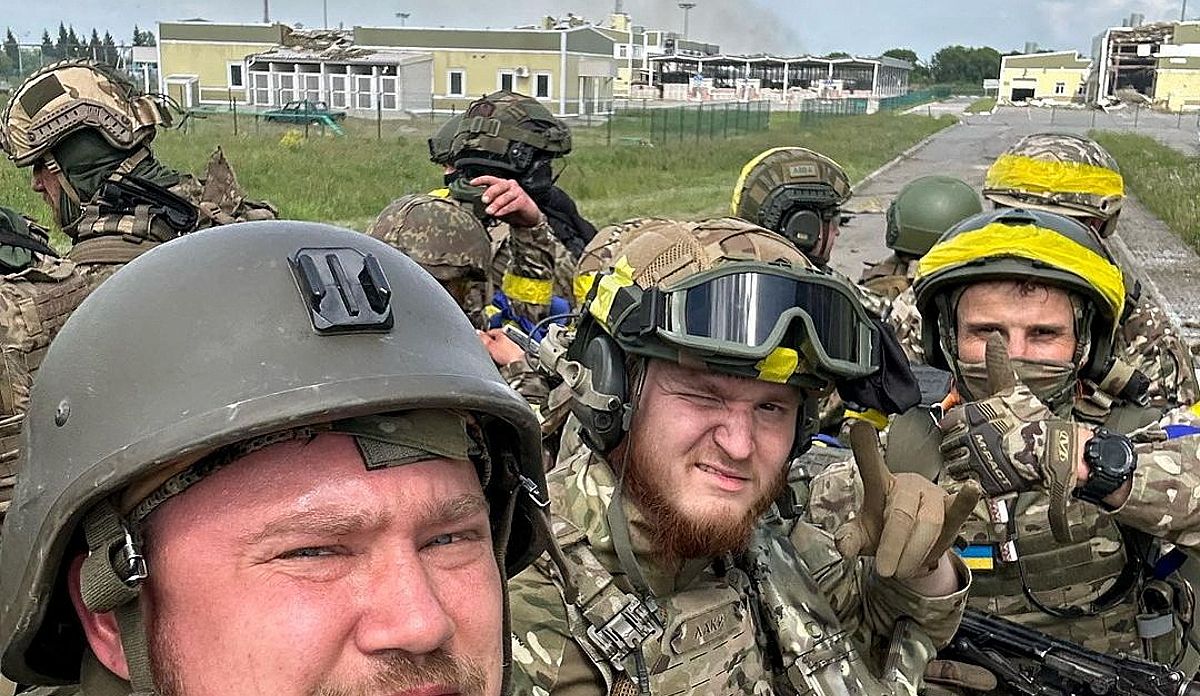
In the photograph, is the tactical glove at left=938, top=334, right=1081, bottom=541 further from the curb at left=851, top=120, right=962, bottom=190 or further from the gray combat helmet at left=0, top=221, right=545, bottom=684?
the curb at left=851, top=120, right=962, bottom=190

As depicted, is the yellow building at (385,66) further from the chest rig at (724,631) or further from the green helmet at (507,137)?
the chest rig at (724,631)

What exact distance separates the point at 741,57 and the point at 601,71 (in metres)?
39.5

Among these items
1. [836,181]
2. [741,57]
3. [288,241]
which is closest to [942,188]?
[836,181]

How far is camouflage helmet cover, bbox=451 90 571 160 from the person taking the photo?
6250mm

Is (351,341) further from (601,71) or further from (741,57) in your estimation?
(741,57)

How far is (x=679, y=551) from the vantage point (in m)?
2.56

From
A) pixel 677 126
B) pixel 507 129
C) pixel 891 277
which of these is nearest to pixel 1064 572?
pixel 891 277

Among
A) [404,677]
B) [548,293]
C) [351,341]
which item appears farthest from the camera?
[548,293]

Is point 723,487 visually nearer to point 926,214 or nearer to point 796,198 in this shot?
point 796,198

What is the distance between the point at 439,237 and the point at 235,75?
190 ft

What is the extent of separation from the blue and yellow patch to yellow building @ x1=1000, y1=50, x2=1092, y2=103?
95.9 m

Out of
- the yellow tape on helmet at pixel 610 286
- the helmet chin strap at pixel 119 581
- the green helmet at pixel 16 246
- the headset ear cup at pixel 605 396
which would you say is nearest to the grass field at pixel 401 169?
the green helmet at pixel 16 246

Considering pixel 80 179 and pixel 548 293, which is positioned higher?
pixel 80 179

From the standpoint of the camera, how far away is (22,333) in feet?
12.5
